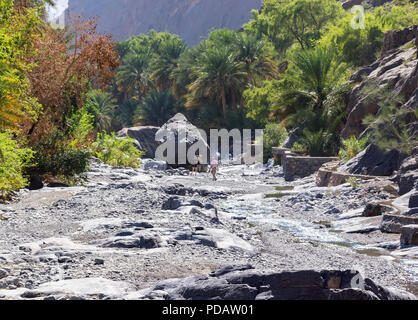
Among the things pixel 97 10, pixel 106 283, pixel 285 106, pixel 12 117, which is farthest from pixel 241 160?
pixel 97 10

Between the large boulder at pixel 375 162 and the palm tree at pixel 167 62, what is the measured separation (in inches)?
1287

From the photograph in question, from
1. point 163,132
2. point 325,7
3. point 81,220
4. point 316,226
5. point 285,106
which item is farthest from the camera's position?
point 325,7

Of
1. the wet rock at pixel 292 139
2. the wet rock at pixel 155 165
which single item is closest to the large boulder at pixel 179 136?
the wet rock at pixel 155 165

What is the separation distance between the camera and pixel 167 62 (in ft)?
154

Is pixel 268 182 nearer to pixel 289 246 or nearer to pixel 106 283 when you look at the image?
pixel 289 246

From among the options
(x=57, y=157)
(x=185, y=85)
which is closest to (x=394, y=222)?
(x=57, y=157)

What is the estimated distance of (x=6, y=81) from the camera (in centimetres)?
955

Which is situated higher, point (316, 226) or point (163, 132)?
point (163, 132)

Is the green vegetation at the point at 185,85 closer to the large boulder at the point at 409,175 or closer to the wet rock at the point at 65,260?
the large boulder at the point at 409,175

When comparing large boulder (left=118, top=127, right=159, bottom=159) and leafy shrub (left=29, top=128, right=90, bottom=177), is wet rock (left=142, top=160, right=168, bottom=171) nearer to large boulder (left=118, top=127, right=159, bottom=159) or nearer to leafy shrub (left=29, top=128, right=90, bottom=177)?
Result: large boulder (left=118, top=127, right=159, bottom=159)

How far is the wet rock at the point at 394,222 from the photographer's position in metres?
8.69

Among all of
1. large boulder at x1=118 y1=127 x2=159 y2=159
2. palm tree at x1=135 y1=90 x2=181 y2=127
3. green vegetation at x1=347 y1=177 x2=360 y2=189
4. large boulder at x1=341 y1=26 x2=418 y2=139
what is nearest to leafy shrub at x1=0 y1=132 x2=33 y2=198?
green vegetation at x1=347 y1=177 x2=360 y2=189

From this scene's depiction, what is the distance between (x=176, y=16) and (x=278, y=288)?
137 m

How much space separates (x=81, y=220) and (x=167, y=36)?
57559mm
